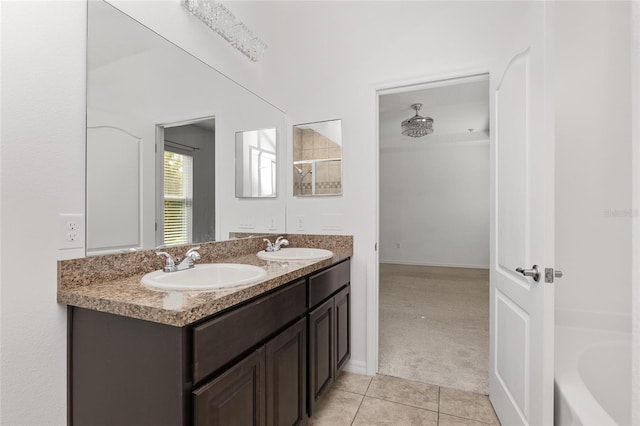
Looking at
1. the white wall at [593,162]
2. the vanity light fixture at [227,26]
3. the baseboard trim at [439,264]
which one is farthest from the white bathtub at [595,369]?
the baseboard trim at [439,264]

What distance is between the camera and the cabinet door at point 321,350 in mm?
1563

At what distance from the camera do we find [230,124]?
1951 mm

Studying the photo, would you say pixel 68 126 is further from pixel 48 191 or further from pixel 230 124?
pixel 230 124

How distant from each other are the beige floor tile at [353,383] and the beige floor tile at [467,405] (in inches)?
18.8

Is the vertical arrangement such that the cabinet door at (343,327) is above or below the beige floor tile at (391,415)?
above

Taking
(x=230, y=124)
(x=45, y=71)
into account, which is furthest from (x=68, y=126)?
(x=230, y=124)

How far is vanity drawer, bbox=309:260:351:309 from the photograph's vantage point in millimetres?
1593

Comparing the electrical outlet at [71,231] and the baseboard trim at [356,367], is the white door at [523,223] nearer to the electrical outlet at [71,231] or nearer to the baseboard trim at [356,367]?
the baseboard trim at [356,367]

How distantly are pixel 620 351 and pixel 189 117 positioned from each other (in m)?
2.49

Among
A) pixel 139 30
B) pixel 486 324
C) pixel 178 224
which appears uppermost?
pixel 139 30

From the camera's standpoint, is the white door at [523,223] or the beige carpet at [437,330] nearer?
the white door at [523,223]

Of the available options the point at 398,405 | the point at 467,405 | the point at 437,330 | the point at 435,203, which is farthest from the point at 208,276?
the point at 435,203

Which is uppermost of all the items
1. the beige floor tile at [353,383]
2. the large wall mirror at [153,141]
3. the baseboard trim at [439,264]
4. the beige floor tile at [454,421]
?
the large wall mirror at [153,141]

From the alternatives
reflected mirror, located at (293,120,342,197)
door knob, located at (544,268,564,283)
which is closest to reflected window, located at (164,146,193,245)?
reflected mirror, located at (293,120,342,197)
